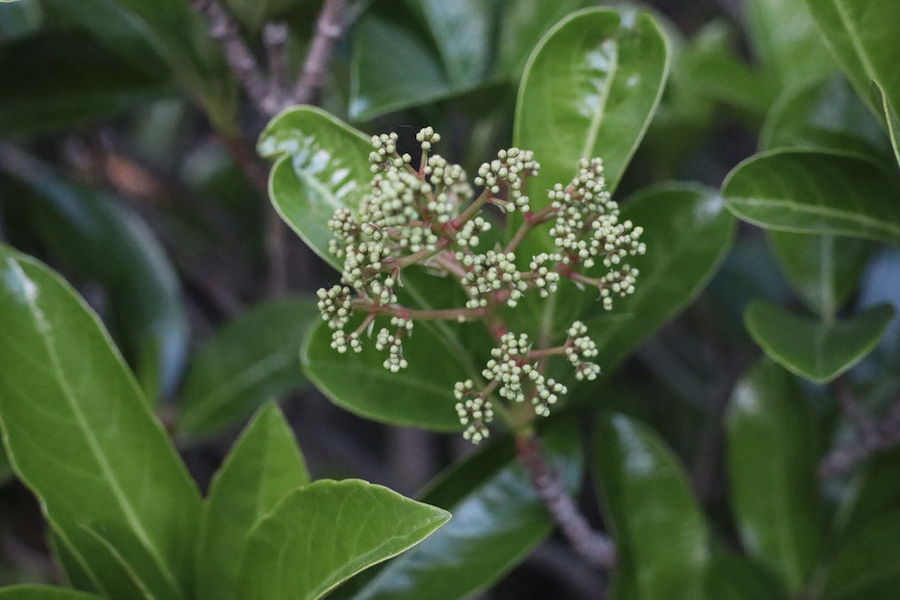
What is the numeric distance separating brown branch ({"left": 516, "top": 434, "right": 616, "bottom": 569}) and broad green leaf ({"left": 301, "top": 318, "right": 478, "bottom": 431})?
84 mm

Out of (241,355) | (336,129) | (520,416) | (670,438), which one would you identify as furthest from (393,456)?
(336,129)

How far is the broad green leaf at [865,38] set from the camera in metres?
0.77

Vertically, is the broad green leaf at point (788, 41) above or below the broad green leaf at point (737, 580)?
above

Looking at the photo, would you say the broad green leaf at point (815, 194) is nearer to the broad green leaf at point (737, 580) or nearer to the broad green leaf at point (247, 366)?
the broad green leaf at point (737, 580)

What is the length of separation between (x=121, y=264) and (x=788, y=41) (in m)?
1.11

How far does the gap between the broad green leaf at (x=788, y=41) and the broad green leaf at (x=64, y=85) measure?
0.94 m

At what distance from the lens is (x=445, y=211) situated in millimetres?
659

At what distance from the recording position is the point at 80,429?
871mm

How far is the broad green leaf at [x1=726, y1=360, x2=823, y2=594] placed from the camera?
3.61ft

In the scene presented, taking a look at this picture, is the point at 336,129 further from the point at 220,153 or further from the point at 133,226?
the point at 220,153

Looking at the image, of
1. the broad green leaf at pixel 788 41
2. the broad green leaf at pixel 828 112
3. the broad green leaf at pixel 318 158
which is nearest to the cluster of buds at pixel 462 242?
the broad green leaf at pixel 318 158

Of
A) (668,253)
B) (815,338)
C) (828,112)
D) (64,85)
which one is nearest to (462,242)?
(668,253)

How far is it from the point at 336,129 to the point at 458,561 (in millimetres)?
493

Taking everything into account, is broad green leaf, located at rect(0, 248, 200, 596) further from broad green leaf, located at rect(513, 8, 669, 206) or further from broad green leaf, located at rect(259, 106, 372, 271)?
broad green leaf, located at rect(513, 8, 669, 206)
